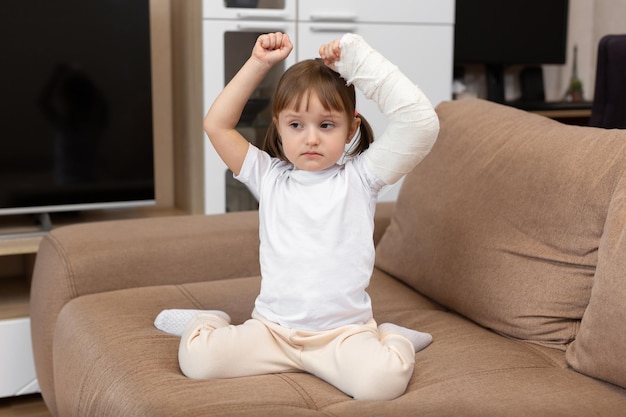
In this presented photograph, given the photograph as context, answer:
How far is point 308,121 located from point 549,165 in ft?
1.65

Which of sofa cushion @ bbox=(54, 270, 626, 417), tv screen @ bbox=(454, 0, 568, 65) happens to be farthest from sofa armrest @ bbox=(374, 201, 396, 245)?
tv screen @ bbox=(454, 0, 568, 65)

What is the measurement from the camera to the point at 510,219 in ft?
5.58

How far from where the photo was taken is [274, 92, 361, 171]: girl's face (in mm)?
1478

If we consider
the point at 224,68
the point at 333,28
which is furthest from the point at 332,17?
the point at 224,68

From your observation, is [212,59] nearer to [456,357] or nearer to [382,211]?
[382,211]

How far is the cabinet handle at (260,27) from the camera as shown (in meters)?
2.79

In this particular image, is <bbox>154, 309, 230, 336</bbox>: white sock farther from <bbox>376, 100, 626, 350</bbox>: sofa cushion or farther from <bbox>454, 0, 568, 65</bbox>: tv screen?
<bbox>454, 0, 568, 65</bbox>: tv screen

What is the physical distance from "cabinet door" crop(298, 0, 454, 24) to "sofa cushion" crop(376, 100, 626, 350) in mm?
985

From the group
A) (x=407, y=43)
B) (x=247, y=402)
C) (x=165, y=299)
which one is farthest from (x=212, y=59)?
(x=247, y=402)

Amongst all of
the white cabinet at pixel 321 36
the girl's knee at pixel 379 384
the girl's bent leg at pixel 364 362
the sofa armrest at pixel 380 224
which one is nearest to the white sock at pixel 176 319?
the girl's bent leg at pixel 364 362

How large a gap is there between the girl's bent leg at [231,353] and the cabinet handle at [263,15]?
5.00ft

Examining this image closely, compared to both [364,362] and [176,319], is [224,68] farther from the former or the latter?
[364,362]

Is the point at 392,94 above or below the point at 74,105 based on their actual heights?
above

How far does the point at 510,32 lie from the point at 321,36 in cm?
109
